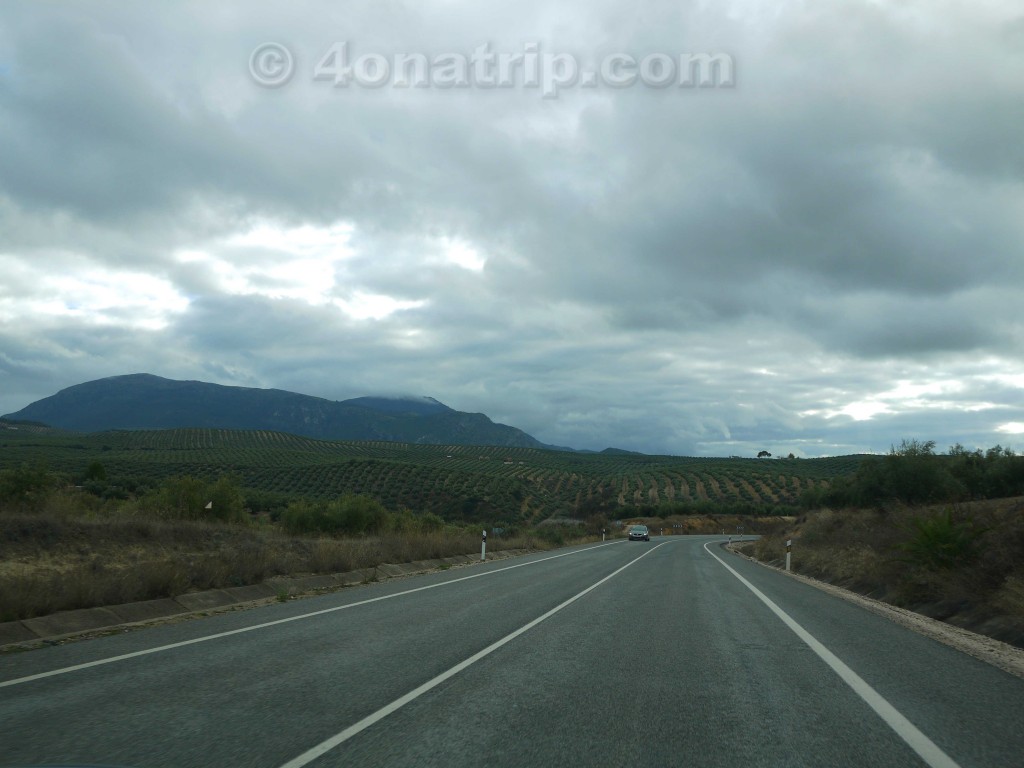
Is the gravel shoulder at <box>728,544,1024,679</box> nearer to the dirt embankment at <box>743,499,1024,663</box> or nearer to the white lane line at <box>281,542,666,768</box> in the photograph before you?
the dirt embankment at <box>743,499,1024,663</box>

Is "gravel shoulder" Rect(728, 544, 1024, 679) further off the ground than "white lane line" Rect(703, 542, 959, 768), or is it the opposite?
"white lane line" Rect(703, 542, 959, 768)

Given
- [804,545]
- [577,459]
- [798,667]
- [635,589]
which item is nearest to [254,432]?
[577,459]

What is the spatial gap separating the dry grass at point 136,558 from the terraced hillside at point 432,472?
27568 mm

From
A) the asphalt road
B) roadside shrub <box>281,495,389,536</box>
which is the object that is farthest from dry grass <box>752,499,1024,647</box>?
roadside shrub <box>281,495,389,536</box>

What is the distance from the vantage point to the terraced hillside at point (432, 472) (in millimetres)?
71062

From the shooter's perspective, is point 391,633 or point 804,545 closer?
point 391,633

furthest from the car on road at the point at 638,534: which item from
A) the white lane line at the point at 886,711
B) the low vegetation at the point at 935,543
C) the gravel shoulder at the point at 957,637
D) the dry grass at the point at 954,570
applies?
the white lane line at the point at 886,711

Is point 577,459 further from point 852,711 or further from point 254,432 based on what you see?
point 852,711

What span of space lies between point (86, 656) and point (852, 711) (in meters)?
8.00

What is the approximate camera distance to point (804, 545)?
119 ft

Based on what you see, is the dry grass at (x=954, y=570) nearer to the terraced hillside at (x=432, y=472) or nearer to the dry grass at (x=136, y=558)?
the dry grass at (x=136, y=558)

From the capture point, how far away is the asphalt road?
5426 millimetres

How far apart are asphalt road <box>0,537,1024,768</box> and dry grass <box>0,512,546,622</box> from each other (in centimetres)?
179

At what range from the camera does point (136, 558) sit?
737 inches
